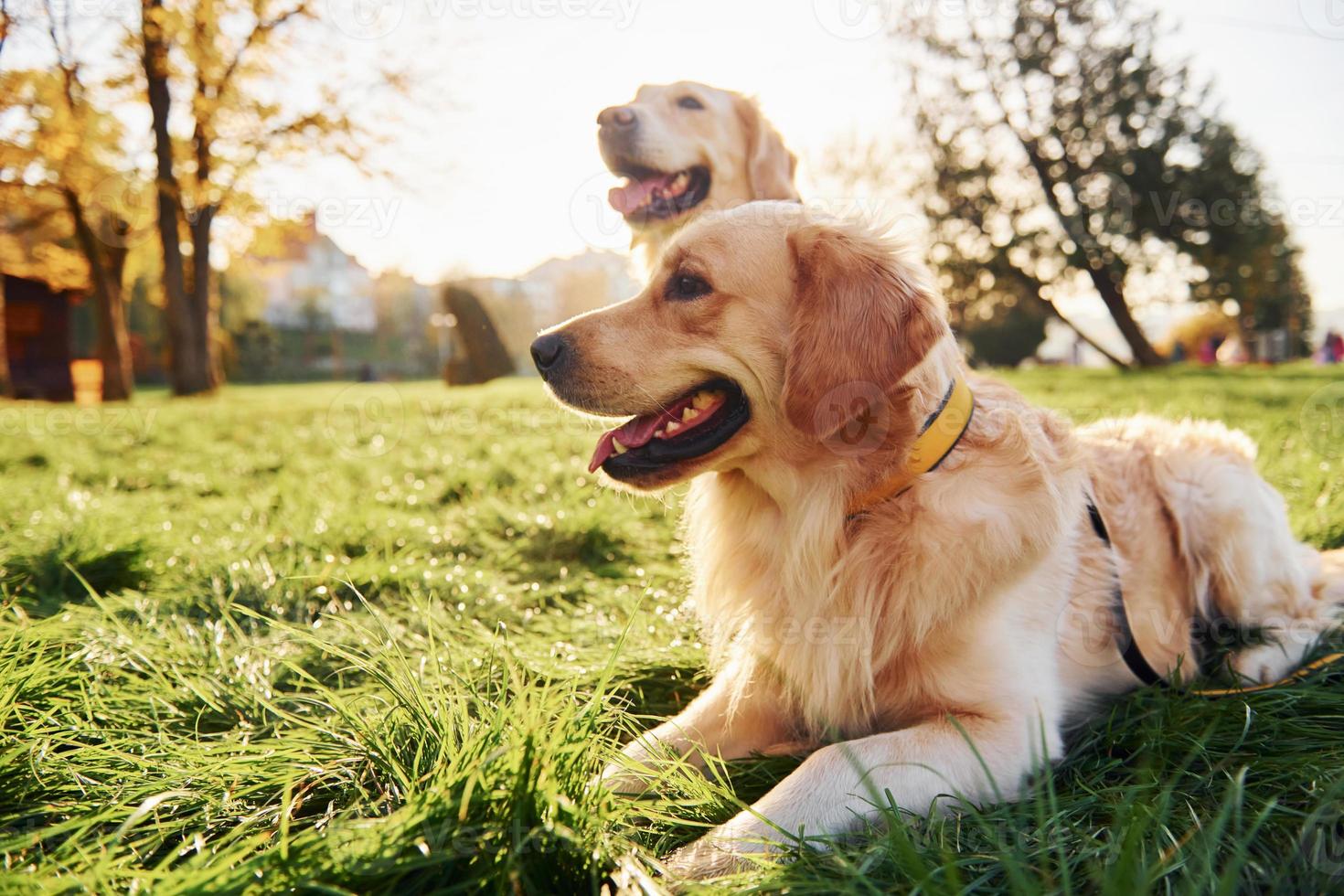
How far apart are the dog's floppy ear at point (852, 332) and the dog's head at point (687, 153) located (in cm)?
195

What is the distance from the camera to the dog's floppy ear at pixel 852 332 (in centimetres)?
198

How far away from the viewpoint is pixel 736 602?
2.31 meters

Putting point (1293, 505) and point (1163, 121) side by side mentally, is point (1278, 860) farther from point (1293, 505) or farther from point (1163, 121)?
point (1163, 121)

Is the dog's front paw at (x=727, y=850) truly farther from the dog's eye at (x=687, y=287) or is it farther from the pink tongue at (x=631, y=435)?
the dog's eye at (x=687, y=287)

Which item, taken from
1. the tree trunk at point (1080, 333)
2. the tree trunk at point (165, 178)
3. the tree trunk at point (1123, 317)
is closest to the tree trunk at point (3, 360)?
the tree trunk at point (165, 178)

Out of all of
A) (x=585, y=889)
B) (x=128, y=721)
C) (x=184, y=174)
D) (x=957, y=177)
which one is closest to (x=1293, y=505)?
(x=585, y=889)

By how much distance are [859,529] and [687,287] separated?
829 mm

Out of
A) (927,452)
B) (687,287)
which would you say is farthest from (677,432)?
(927,452)

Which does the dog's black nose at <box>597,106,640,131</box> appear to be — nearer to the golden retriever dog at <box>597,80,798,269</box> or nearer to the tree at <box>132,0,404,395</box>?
the golden retriever dog at <box>597,80,798,269</box>

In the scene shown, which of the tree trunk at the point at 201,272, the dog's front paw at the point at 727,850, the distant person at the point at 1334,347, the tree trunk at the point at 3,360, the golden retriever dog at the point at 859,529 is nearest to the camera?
the dog's front paw at the point at 727,850

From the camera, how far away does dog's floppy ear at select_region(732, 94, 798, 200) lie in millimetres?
4086

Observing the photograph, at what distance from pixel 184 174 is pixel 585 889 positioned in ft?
56.1

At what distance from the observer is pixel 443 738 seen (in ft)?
Result: 5.14

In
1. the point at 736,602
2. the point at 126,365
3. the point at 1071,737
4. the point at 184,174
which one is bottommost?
the point at 1071,737
